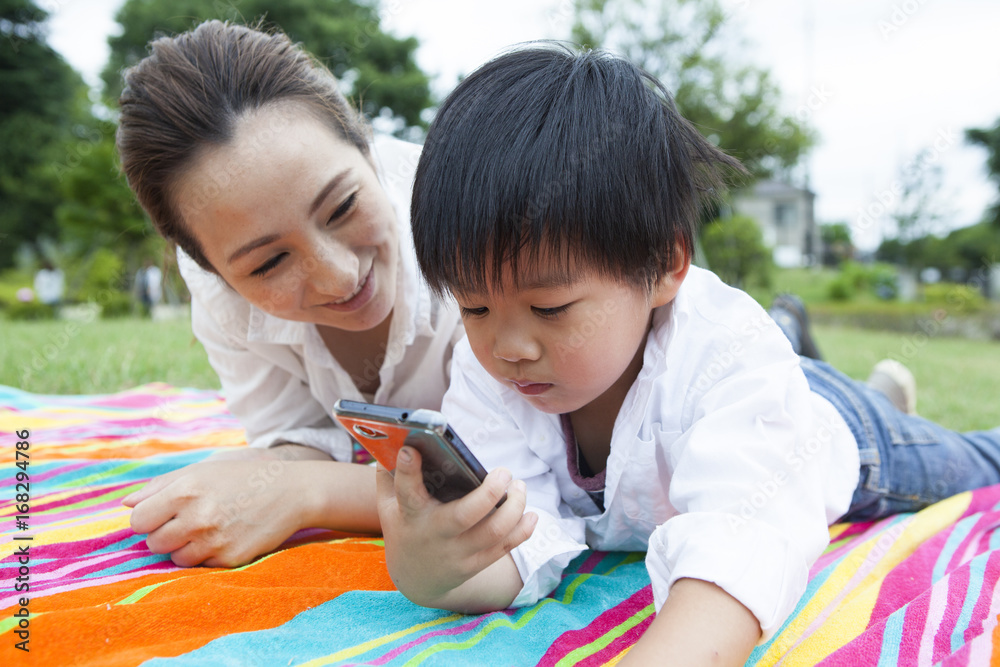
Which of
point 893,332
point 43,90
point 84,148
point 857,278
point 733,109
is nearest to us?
point 893,332

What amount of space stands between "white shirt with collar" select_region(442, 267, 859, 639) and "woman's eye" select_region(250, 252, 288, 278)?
44cm

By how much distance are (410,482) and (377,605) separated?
355mm

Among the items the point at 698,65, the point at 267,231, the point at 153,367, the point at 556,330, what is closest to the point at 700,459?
the point at 556,330

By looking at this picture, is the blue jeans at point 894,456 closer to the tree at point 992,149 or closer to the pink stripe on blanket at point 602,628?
the pink stripe on blanket at point 602,628

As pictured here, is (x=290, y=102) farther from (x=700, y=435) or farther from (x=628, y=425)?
(x=700, y=435)

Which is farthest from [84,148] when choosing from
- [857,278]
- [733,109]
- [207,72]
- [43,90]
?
[857,278]

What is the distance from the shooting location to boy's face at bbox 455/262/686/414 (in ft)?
3.55

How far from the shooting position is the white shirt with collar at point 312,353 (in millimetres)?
1885

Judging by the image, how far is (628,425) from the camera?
51.4 inches

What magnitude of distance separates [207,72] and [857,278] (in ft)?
55.9

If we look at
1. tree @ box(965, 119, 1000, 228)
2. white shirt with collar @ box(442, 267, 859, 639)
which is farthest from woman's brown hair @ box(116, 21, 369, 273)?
tree @ box(965, 119, 1000, 228)

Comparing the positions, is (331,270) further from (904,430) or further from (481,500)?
(904,430)

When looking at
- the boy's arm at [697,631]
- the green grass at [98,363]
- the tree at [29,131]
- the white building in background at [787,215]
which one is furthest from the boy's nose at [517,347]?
the white building in background at [787,215]

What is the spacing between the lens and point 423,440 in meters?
0.92
